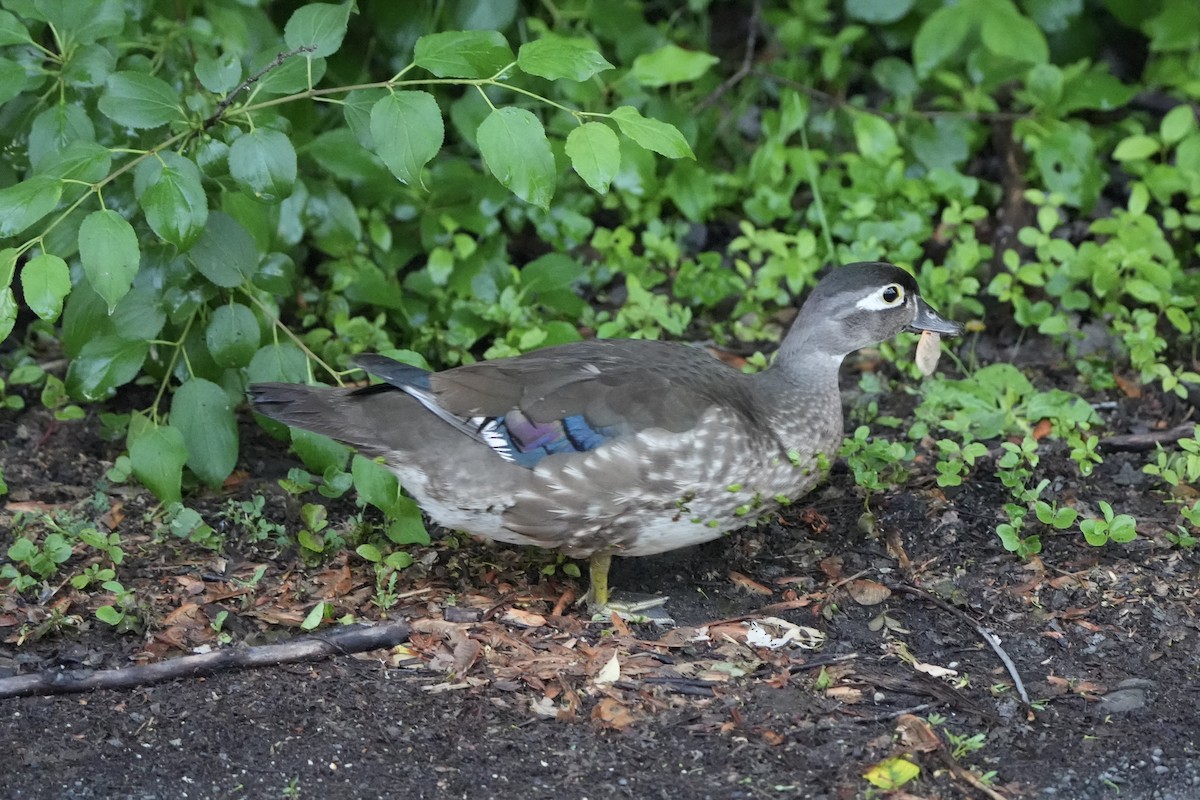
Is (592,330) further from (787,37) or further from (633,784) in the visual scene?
(633,784)

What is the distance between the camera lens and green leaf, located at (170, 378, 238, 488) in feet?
15.7

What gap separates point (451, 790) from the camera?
3.52 metres

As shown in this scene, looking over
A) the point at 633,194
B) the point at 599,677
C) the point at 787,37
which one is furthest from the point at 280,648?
the point at 787,37

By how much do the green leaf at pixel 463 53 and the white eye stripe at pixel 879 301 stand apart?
167cm

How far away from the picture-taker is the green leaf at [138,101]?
4.01 m

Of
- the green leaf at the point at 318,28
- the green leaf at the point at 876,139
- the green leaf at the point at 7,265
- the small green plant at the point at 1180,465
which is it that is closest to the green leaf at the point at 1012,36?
the green leaf at the point at 876,139

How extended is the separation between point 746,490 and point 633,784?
1159 millimetres

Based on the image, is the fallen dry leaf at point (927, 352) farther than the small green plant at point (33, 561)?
Yes

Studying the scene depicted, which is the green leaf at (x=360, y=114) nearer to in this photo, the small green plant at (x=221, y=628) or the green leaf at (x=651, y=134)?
the green leaf at (x=651, y=134)

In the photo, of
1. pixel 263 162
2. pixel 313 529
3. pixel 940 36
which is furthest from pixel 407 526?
pixel 940 36

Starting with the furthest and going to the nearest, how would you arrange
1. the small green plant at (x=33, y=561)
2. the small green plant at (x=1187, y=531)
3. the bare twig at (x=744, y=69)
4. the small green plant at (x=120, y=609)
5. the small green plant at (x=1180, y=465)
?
the bare twig at (x=744, y=69), the small green plant at (x=1180, y=465), the small green plant at (x=1187, y=531), the small green plant at (x=33, y=561), the small green plant at (x=120, y=609)

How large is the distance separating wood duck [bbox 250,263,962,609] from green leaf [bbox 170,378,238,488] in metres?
0.48

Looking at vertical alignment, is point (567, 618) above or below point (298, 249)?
below

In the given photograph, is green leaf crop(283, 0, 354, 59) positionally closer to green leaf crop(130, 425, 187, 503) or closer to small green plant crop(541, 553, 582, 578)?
green leaf crop(130, 425, 187, 503)
